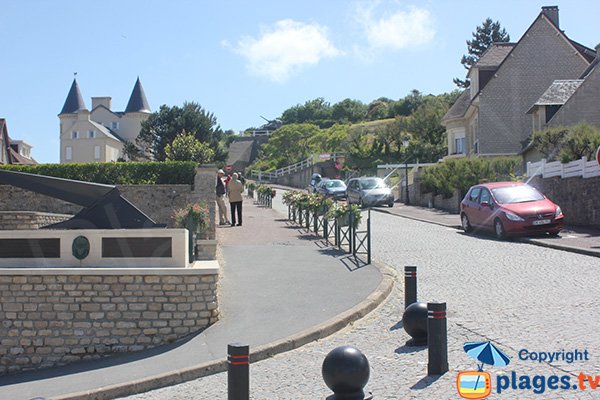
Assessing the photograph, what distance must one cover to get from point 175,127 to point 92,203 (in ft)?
142

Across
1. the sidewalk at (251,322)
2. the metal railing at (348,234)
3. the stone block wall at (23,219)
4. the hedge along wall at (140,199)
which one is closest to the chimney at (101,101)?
the hedge along wall at (140,199)

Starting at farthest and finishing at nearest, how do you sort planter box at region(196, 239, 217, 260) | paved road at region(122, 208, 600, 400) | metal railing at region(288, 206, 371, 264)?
metal railing at region(288, 206, 371, 264) < planter box at region(196, 239, 217, 260) < paved road at region(122, 208, 600, 400)

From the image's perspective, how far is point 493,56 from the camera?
42312 millimetres

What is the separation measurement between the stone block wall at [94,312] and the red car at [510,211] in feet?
35.1

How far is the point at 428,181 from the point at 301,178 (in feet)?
114

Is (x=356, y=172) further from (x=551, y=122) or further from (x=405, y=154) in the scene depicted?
(x=551, y=122)

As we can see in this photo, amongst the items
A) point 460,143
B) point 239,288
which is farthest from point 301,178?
point 239,288

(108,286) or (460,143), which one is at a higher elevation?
(460,143)

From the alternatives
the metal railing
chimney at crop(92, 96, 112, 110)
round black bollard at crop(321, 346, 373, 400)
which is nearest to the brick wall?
the metal railing

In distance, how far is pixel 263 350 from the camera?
9.08 metres

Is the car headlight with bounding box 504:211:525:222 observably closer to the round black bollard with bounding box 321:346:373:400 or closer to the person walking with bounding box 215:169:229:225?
the person walking with bounding box 215:169:229:225

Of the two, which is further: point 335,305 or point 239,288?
point 239,288

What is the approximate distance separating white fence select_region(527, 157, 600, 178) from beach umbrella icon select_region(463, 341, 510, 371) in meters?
13.8

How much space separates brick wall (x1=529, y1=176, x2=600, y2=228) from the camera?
66.3ft
